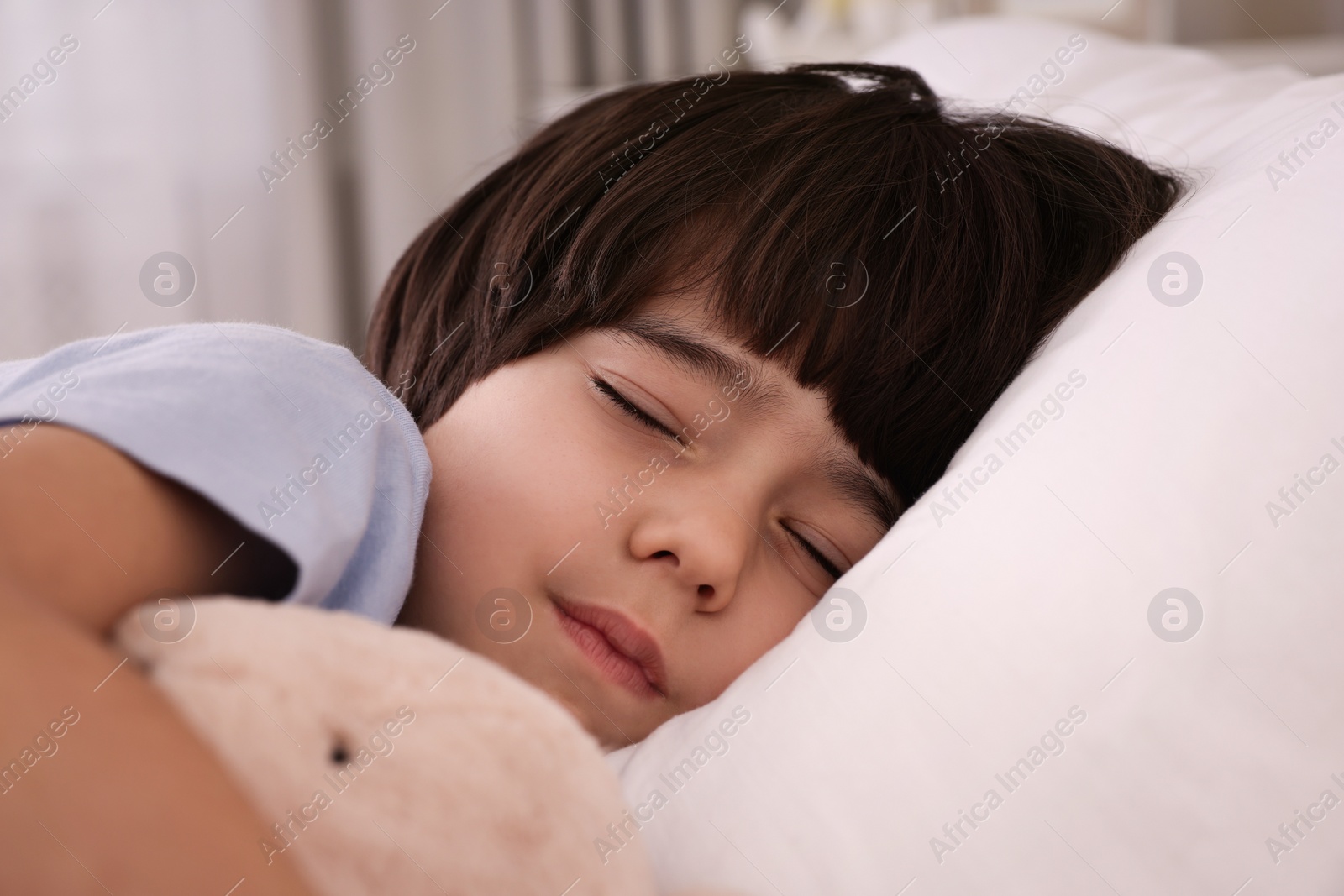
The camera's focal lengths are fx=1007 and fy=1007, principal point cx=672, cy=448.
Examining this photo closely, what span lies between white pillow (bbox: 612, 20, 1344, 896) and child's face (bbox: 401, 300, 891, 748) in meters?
0.10

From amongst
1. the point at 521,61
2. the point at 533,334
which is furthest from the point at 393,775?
the point at 521,61

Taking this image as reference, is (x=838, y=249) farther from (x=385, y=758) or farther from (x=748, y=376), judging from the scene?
(x=385, y=758)

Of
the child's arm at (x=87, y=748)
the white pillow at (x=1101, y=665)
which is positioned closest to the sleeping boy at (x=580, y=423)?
the child's arm at (x=87, y=748)

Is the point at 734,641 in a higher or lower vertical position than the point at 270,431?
lower

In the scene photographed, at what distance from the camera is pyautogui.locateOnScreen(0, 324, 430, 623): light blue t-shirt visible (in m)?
0.45

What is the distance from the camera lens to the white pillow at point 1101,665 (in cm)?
44

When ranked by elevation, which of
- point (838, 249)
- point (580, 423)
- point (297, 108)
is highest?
point (838, 249)

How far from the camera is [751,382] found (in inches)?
28.2

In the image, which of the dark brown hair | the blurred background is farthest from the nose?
the blurred background

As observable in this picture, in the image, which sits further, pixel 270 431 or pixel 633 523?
pixel 633 523

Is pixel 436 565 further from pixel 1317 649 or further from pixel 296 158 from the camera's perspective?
pixel 296 158

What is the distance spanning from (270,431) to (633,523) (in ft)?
0.83

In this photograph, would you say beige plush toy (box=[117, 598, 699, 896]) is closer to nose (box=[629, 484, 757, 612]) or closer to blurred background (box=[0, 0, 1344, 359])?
nose (box=[629, 484, 757, 612])

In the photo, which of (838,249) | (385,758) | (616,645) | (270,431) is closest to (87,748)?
(385,758)
